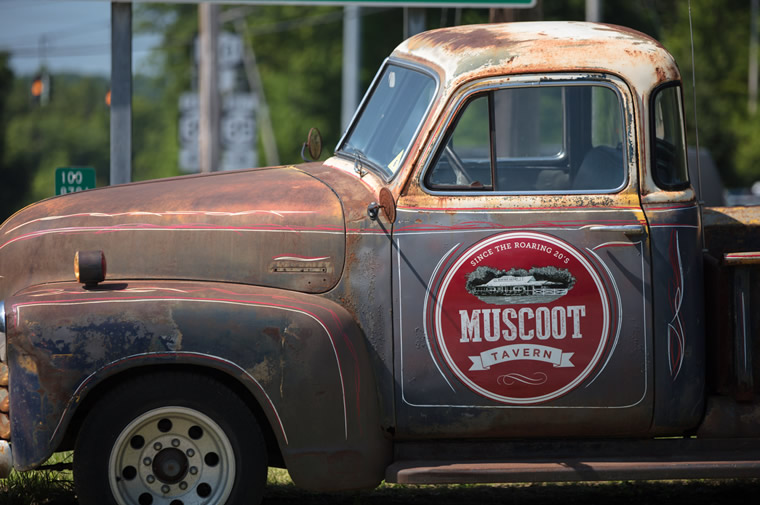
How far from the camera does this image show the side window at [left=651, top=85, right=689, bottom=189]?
4.41 metres

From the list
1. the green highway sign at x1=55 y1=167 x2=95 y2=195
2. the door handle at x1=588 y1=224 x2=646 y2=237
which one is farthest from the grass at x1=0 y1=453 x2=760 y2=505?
the green highway sign at x1=55 y1=167 x2=95 y2=195

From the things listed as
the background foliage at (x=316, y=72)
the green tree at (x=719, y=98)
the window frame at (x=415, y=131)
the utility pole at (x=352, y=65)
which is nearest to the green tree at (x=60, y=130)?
the background foliage at (x=316, y=72)

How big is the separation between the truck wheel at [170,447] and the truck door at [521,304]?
2.18ft

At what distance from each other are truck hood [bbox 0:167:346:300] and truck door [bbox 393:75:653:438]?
351mm

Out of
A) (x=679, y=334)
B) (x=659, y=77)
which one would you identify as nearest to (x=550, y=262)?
(x=679, y=334)

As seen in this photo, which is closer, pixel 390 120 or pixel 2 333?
pixel 2 333

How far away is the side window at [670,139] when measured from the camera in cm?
441

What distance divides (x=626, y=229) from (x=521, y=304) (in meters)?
0.54

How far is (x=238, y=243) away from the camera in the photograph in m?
4.27

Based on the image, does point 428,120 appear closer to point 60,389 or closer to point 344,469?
point 344,469

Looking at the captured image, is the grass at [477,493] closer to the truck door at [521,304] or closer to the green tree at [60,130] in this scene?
the truck door at [521,304]

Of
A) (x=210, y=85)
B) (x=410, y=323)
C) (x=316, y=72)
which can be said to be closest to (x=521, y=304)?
(x=410, y=323)

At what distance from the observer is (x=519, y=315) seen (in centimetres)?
422

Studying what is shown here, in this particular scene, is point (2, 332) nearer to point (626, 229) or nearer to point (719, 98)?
point (626, 229)
